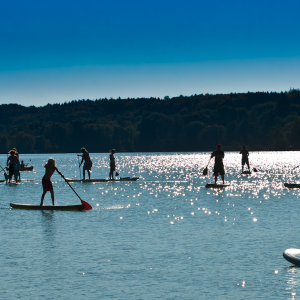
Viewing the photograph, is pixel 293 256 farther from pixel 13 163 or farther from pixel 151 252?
pixel 13 163

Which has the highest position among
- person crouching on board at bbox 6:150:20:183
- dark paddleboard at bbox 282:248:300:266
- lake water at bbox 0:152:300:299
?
person crouching on board at bbox 6:150:20:183

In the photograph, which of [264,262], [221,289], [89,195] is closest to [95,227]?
[264,262]

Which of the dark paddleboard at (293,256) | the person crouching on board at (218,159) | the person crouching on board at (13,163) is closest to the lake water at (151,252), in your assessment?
the dark paddleboard at (293,256)

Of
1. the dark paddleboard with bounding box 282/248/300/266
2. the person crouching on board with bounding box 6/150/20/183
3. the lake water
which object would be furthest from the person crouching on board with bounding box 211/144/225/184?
the dark paddleboard with bounding box 282/248/300/266

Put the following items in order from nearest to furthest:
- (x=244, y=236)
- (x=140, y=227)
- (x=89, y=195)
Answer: (x=244, y=236) → (x=140, y=227) → (x=89, y=195)

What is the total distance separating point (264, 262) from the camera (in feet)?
33.4

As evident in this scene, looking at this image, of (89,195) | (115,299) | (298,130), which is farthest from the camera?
(298,130)

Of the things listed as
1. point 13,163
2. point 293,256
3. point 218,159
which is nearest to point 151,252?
A: point 293,256

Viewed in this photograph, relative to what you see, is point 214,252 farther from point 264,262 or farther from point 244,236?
point 244,236

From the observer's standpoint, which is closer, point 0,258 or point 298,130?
point 0,258

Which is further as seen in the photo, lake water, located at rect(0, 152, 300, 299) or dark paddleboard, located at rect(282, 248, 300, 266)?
dark paddleboard, located at rect(282, 248, 300, 266)

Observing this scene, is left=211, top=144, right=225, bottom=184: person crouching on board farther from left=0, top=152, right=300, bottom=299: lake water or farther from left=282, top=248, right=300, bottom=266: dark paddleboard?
left=282, top=248, right=300, bottom=266: dark paddleboard

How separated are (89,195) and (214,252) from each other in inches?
563

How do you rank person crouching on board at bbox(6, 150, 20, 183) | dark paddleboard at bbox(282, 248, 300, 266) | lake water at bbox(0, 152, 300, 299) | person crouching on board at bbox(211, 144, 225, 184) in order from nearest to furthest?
lake water at bbox(0, 152, 300, 299), dark paddleboard at bbox(282, 248, 300, 266), person crouching on board at bbox(211, 144, 225, 184), person crouching on board at bbox(6, 150, 20, 183)
